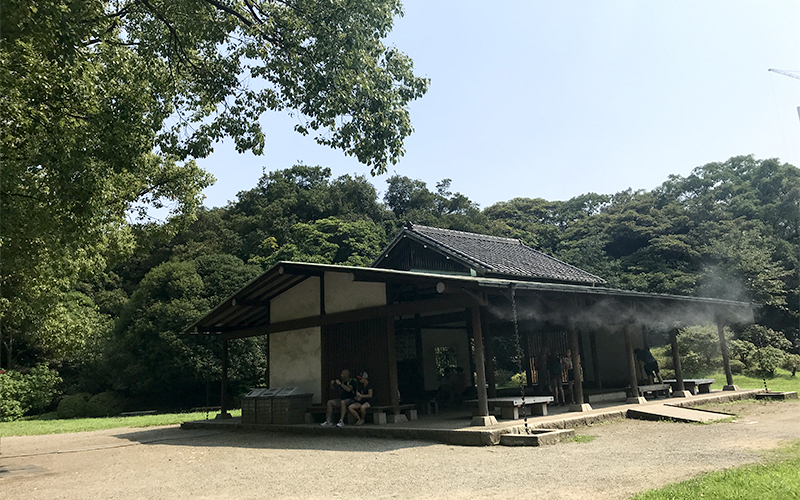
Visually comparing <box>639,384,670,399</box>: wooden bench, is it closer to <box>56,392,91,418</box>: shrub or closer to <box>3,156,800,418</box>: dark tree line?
<box>3,156,800,418</box>: dark tree line

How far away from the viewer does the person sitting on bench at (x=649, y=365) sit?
14.8 m

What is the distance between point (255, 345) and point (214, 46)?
60.7 feet

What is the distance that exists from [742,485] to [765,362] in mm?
20121

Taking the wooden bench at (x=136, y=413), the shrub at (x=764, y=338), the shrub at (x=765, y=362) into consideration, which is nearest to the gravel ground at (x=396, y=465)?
the shrub at (x=765, y=362)

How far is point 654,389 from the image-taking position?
12.9m

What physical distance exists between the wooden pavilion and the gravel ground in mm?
2182

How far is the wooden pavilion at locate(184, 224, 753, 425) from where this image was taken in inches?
415

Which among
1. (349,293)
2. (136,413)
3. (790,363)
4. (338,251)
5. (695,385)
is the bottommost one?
(136,413)

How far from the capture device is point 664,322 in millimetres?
14125

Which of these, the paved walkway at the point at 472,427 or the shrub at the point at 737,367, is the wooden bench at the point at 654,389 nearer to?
the paved walkway at the point at 472,427

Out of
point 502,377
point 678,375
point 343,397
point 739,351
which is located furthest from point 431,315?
point 739,351

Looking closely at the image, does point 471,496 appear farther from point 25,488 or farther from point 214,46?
point 214,46

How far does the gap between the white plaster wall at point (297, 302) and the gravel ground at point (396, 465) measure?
12.4 ft

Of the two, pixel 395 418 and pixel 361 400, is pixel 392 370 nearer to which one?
pixel 395 418
